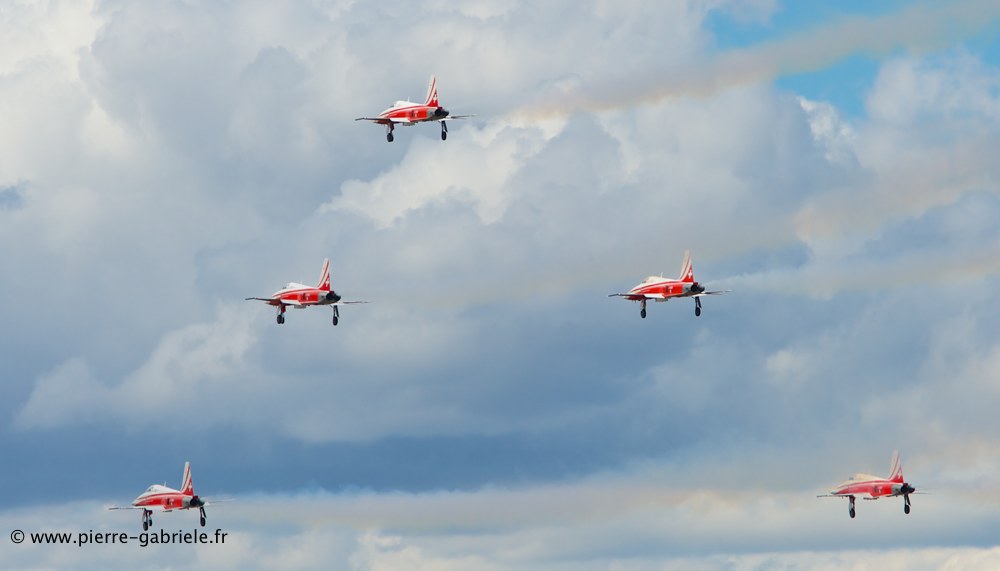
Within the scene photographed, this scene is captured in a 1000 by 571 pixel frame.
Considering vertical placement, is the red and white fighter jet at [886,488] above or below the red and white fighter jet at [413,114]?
below

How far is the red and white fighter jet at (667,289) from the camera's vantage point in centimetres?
17600

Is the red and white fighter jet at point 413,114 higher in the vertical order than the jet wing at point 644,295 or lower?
higher

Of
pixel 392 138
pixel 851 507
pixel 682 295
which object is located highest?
pixel 392 138

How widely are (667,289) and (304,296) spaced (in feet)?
108

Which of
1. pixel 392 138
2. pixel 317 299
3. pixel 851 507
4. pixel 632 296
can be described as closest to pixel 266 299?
pixel 317 299

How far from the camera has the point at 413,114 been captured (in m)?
185

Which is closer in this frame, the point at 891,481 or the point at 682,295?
the point at 682,295

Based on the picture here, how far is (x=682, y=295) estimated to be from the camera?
6973 inches

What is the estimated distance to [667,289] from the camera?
178625 mm

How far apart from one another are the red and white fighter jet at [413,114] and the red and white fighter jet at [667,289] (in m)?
22.6

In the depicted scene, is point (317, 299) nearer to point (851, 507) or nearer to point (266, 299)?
point (266, 299)

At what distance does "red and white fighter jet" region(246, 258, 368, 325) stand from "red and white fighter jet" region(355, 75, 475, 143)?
1410 centimetres

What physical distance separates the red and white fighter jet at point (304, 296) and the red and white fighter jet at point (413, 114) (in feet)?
46.2

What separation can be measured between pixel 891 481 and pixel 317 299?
57327 mm
